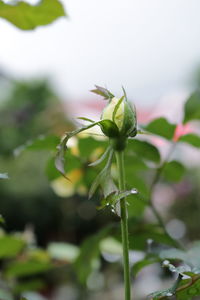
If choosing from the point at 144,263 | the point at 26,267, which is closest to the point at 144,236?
the point at 144,263

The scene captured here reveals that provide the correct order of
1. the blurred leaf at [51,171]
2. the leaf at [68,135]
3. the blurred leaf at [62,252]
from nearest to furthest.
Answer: the leaf at [68,135], the blurred leaf at [51,171], the blurred leaf at [62,252]

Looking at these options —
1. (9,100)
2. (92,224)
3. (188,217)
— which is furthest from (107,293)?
(9,100)

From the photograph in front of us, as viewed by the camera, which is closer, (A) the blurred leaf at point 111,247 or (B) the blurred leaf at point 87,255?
(B) the blurred leaf at point 87,255

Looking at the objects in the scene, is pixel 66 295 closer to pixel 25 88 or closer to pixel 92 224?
pixel 92 224

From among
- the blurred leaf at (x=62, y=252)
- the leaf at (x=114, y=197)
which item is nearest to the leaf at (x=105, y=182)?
the leaf at (x=114, y=197)

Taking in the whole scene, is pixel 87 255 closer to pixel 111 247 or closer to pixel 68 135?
pixel 111 247

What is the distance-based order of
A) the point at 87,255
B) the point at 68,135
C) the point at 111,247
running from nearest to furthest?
the point at 68,135
the point at 87,255
the point at 111,247

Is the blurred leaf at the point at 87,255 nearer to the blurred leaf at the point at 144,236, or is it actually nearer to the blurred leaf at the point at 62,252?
the blurred leaf at the point at 144,236
